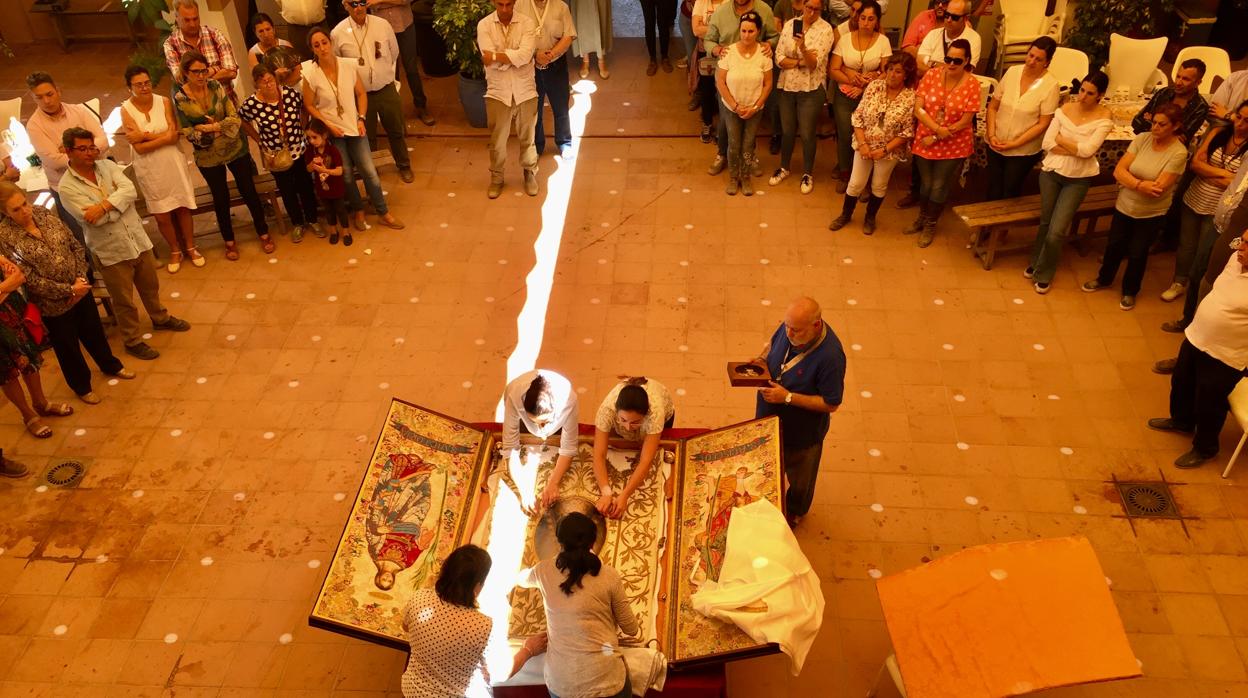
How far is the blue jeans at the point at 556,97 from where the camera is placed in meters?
7.75

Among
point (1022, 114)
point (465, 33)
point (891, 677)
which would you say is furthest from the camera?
point (465, 33)

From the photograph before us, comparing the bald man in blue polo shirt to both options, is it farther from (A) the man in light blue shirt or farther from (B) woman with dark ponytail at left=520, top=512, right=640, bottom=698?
(A) the man in light blue shirt

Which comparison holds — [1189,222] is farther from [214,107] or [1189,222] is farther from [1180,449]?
[214,107]

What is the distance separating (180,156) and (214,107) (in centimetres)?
41

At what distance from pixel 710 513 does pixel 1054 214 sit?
11.7 ft

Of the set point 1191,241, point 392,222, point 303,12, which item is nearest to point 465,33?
point 303,12

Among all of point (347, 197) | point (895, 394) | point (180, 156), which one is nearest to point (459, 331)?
point (347, 197)

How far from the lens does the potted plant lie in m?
7.69

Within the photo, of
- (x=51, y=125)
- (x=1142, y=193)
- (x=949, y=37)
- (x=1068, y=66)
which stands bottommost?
(x=1142, y=193)

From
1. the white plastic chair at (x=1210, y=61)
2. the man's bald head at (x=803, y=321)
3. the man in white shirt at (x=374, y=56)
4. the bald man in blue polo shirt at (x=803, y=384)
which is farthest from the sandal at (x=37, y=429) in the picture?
the white plastic chair at (x=1210, y=61)

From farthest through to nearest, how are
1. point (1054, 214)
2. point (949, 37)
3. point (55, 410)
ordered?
1. point (949, 37)
2. point (1054, 214)
3. point (55, 410)

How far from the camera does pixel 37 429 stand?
5598 mm

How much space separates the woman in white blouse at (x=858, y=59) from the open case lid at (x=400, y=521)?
4.06 meters

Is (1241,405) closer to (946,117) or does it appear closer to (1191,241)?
(1191,241)
